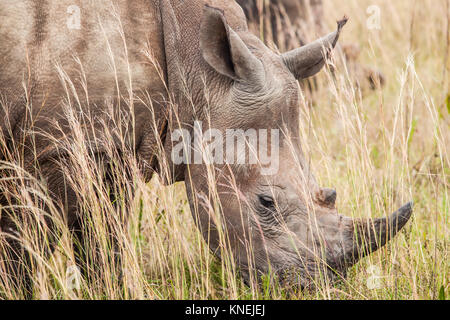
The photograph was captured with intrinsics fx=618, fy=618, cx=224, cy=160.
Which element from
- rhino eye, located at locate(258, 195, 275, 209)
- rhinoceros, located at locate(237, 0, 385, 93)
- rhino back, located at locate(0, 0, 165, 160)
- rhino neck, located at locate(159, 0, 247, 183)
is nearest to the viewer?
rhino back, located at locate(0, 0, 165, 160)

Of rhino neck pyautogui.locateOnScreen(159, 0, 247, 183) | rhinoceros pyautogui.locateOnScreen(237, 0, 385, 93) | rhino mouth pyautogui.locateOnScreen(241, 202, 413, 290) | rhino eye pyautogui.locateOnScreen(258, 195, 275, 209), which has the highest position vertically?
rhinoceros pyautogui.locateOnScreen(237, 0, 385, 93)

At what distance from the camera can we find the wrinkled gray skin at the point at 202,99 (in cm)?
313

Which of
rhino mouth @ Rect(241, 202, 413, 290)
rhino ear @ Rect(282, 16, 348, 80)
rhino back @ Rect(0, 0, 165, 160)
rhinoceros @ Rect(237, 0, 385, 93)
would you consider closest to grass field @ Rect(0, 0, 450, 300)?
rhino mouth @ Rect(241, 202, 413, 290)

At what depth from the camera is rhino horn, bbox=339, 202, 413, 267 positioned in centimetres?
311

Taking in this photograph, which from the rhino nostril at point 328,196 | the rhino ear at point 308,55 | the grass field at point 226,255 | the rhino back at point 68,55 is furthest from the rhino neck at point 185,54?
the rhino nostril at point 328,196

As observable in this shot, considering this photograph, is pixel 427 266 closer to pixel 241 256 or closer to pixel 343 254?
pixel 343 254

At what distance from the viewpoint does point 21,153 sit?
329 centimetres

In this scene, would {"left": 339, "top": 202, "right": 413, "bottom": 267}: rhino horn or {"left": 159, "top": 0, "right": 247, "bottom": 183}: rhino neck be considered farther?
{"left": 159, "top": 0, "right": 247, "bottom": 183}: rhino neck

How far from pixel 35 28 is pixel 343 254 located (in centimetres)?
193

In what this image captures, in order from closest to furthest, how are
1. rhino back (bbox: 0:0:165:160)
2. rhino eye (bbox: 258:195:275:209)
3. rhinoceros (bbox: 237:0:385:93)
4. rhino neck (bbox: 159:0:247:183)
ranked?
rhino back (bbox: 0:0:165:160) → rhino eye (bbox: 258:195:275:209) → rhino neck (bbox: 159:0:247:183) → rhinoceros (bbox: 237:0:385:93)

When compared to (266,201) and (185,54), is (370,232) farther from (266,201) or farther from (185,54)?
(185,54)

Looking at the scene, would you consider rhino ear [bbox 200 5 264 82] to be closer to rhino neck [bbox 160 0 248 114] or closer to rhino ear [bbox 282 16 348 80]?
rhino neck [bbox 160 0 248 114]

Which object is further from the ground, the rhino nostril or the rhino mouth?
the rhino nostril

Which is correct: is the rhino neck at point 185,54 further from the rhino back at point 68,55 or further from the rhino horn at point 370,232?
the rhino horn at point 370,232
